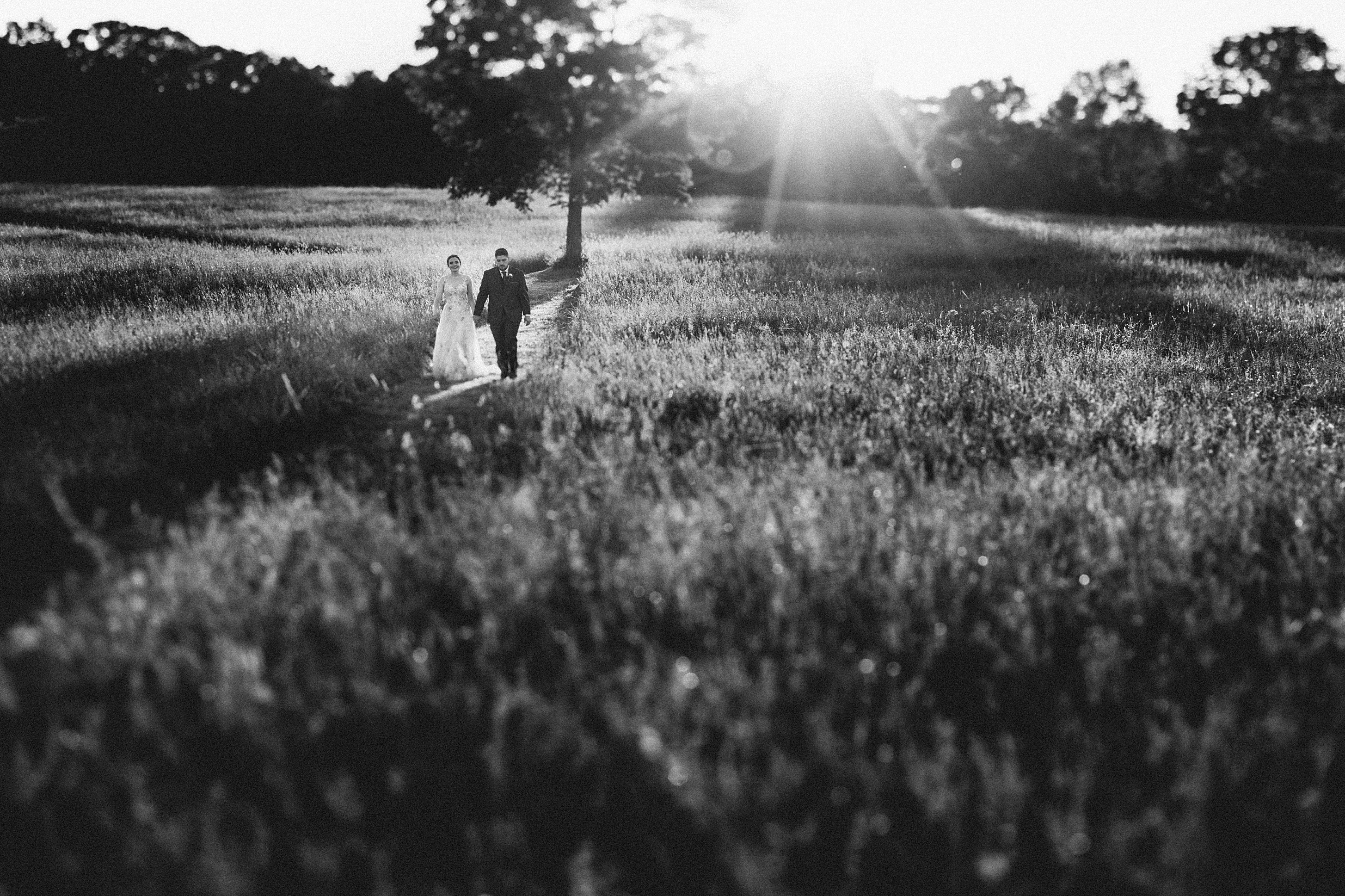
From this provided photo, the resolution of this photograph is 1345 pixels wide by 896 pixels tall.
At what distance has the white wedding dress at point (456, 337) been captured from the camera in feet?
31.8

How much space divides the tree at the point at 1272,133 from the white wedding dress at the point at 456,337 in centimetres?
5807

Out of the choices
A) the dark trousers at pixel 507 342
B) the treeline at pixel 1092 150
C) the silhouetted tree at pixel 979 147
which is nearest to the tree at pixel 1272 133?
the treeline at pixel 1092 150

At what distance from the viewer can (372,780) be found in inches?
110

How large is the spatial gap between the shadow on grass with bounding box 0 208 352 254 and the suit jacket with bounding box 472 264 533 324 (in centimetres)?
1414

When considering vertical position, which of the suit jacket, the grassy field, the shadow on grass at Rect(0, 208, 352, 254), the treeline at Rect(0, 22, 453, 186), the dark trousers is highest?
the treeline at Rect(0, 22, 453, 186)

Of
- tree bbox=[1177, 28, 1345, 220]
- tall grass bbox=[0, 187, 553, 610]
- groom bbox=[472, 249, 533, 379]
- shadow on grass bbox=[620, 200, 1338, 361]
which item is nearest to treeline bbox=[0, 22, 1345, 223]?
tree bbox=[1177, 28, 1345, 220]

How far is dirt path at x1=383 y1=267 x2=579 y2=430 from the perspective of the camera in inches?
308

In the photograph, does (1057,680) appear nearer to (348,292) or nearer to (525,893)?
(525,893)

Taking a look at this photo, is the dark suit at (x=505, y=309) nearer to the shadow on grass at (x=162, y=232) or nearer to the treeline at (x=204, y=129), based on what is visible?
the shadow on grass at (x=162, y=232)

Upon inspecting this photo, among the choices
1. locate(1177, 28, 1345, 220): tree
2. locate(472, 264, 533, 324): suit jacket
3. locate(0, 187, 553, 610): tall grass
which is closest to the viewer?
locate(0, 187, 553, 610): tall grass

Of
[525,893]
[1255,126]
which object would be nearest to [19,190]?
[525,893]

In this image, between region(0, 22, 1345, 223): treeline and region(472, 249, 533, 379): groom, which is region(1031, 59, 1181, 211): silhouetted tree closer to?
region(0, 22, 1345, 223): treeline

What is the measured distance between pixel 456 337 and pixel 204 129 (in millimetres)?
70062

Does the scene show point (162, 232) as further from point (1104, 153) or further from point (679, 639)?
point (1104, 153)
